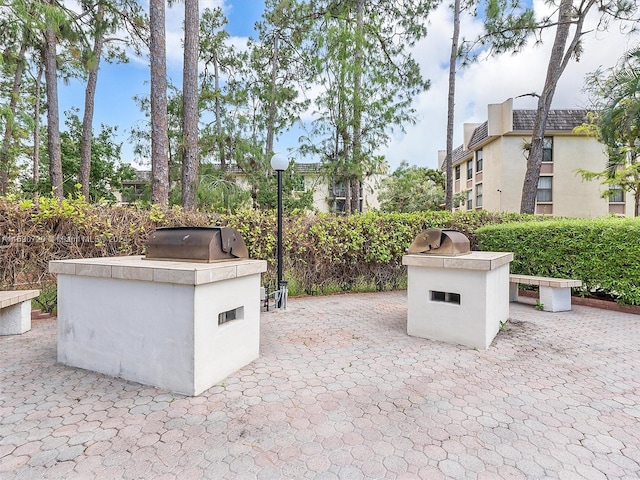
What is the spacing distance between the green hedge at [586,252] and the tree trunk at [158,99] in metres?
8.00

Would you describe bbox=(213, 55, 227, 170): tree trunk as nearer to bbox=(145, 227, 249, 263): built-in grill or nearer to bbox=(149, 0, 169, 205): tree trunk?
bbox=(149, 0, 169, 205): tree trunk

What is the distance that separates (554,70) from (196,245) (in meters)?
12.1

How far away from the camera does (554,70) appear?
403 inches

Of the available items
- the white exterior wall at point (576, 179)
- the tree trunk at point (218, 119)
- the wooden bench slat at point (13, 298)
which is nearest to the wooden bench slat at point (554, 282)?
the wooden bench slat at point (13, 298)

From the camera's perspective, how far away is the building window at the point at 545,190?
20.2 m

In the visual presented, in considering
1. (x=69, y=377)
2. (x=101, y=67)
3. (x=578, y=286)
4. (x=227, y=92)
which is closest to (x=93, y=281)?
(x=69, y=377)

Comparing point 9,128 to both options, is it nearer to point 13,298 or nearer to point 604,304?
point 13,298

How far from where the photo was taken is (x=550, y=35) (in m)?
10.4

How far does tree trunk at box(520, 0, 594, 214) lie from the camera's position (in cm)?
1002

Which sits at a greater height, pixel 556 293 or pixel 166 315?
pixel 166 315

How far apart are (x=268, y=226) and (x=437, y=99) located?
30.8ft

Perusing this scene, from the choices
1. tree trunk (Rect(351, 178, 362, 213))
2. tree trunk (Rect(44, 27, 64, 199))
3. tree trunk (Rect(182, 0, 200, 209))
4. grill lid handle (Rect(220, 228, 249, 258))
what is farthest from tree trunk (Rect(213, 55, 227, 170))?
grill lid handle (Rect(220, 228, 249, 258))

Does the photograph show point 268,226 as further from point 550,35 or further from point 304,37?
point 550,35

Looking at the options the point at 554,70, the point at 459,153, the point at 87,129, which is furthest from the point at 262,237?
the point at 459,153
